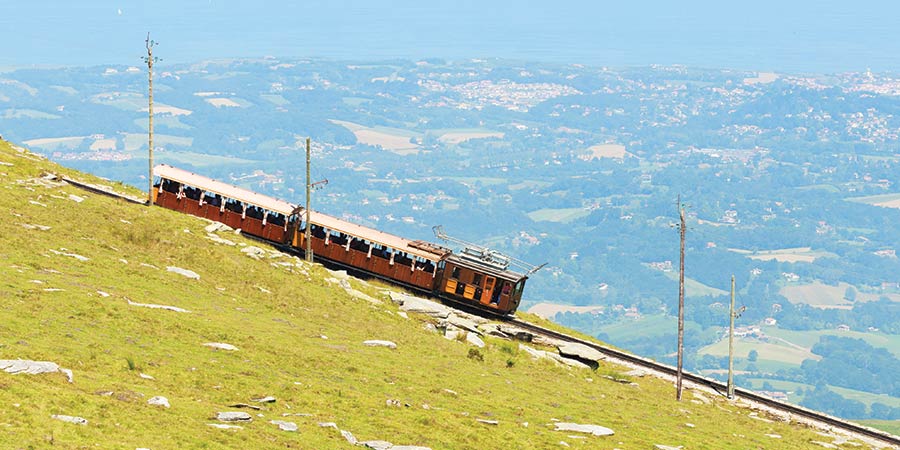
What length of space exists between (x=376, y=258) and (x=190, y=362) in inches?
1648

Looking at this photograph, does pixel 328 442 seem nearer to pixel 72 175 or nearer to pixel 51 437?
pixel 51 437

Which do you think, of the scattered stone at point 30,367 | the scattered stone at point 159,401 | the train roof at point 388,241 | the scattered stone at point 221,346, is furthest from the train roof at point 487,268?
the scattered stone at point 30,367

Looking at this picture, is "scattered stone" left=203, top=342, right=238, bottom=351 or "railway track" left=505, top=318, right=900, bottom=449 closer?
"scattered stone" left=203, top=342, right=238, bottom=351

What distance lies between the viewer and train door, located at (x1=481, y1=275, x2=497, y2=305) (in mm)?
78375

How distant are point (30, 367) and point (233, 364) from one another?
8973 millimetres

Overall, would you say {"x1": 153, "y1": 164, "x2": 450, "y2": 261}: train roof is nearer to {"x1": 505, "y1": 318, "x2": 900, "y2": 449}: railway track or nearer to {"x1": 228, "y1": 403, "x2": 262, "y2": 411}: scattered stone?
{"x1": 505, "y1": 318, "x2": 900, "y2": 449}: railway track

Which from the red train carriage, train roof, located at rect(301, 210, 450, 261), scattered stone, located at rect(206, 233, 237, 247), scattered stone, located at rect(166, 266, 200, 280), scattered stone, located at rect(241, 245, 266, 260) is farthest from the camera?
the red train carriage

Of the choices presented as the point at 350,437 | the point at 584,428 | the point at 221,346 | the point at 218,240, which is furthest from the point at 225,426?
the point at 218,240

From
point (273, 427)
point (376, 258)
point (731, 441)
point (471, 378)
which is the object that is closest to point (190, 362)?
point (273, 427)

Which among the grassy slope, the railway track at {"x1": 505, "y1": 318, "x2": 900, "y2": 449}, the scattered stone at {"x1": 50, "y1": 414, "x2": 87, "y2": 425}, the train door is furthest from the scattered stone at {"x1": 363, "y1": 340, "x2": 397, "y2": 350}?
the train door

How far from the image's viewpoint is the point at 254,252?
65.9m

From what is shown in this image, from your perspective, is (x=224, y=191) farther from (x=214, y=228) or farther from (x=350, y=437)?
(x=350, y=437)

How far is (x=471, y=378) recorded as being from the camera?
49.4 meters

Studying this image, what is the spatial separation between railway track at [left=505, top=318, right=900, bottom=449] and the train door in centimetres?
197
